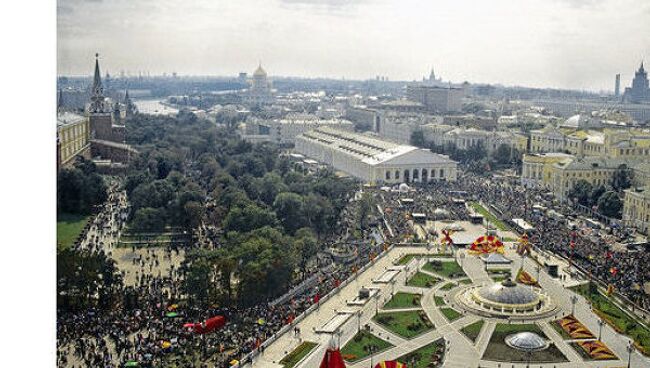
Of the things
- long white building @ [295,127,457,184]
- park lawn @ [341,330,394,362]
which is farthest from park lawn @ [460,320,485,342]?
long white building @ [295,127,457,184]

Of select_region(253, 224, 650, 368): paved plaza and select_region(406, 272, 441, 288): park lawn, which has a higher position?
select_region(406, 272, 441, 288): park lawn

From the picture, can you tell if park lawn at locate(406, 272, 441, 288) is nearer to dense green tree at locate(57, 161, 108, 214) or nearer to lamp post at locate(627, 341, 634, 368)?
lamp post at locate(627, 341, 634, 368)

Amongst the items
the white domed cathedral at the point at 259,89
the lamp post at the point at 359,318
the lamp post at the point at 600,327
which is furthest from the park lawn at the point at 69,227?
the white domed cathedral at the point at 259,89

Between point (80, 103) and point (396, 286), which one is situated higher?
point (80, 103)

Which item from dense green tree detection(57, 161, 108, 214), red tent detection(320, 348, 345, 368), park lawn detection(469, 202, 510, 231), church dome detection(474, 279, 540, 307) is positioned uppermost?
dense green tree detection(57, 161, 108, 214)

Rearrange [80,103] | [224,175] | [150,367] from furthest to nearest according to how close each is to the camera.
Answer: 1. [80,103]
2. [224,175]
3. [150,367]

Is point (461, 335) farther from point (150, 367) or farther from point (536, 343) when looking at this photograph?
point (150, 367)

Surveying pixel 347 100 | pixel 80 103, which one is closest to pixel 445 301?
pixel 80 103
